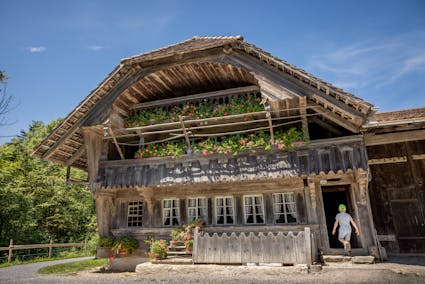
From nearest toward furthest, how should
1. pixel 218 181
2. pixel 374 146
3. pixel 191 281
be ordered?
pixel 191 281, pixel 218 181, pixel 374 146

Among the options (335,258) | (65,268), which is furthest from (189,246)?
(65,268)

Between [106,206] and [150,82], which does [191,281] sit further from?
[150,82]

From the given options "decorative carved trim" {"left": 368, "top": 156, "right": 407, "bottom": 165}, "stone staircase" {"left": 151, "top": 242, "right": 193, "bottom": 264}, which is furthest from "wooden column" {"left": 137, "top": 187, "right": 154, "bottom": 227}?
"decorative carved trim" {"left": 368, "top": 156, "right": 407, "bottom": 165}

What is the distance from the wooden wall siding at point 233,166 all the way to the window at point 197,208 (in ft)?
4.45

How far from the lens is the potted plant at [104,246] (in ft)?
34.0

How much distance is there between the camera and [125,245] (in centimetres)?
1015

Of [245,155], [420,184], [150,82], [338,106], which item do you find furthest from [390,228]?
[150,82]

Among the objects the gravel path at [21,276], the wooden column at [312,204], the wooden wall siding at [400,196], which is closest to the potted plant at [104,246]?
the gravel path at [21,276]

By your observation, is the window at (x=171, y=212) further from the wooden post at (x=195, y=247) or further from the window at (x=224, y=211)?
the wooden post at (x=195, y=247)

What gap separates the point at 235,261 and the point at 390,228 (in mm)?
6454

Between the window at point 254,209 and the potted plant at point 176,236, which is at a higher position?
the window at point 254,209

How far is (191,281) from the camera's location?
6.77 m

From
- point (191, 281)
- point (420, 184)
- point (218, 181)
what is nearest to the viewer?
point (191, 281)

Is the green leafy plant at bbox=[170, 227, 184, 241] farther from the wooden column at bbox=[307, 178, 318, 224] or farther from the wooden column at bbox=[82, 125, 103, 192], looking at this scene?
the wooden column at bbox=[307, 178, 318, 224]
